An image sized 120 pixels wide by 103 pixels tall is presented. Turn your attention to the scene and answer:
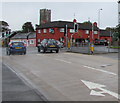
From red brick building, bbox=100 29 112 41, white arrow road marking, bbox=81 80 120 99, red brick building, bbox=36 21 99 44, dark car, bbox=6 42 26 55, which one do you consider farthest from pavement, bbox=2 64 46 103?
red brick building, bbox=100 29 112 41

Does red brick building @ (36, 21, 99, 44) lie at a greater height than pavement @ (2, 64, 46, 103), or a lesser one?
greater

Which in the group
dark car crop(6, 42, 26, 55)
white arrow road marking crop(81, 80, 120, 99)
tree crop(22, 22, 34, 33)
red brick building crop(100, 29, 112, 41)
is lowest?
white arrow road marking crop(81, 80, 120, 99)

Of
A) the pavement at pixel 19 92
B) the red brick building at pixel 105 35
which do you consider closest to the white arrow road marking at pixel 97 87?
the pavement at pixel 19 92

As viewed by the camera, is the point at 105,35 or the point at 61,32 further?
the point at 105,35

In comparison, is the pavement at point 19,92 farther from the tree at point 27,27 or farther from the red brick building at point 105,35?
the tree at point 27,27

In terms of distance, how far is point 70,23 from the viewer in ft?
230

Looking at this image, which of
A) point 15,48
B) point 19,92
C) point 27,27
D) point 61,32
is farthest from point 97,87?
point 27,27

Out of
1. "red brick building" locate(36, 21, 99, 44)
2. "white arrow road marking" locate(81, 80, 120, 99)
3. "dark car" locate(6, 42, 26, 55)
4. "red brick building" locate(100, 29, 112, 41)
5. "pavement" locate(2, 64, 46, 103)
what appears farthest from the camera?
"red brick building" locate(100, 29, 112, 41)

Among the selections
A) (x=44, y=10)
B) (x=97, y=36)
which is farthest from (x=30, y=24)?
(x=97, y=36)

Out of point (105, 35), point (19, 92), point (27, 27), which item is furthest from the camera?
point (27, 27)

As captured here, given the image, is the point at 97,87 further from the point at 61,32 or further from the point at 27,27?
the point at 27,27

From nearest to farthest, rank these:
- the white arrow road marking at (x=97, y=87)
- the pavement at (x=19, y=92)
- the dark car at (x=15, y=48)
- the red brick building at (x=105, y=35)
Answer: the pavement at (x=19, y=92), the white arrow road marking at (x=97, y=87), the dark car at (x=15, y=48), the red brick building at (x=105, y=35)

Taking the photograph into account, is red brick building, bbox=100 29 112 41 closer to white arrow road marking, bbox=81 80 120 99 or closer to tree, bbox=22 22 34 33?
tree, bbox=22 22 34 33

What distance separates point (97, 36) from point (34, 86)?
68973mm
